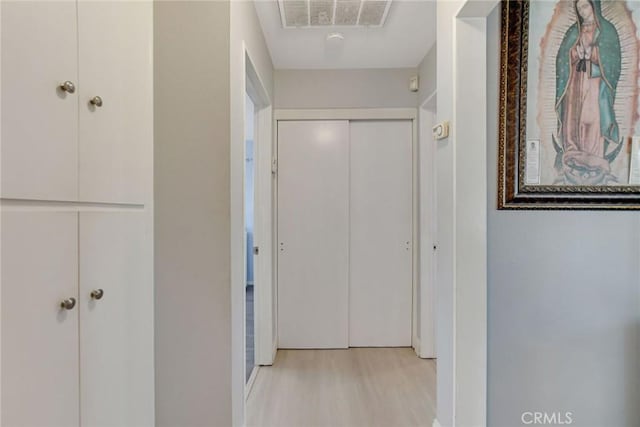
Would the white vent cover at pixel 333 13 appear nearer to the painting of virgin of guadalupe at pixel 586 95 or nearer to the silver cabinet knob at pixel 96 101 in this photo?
the painting of virgin of guadalupe at pixel 586 95

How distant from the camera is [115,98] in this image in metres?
1.14

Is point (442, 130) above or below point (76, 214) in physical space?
above

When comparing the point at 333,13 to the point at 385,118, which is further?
the point at 385,118

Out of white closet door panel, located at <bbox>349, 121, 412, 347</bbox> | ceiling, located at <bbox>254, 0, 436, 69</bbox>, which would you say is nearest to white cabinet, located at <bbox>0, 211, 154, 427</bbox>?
ceiling, located at <bbox>254, 0, 436, 69</bbox>

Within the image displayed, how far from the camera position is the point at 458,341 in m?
1.44

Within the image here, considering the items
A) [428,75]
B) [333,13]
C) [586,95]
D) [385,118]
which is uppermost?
[333,13]

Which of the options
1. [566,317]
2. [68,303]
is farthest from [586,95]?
[68,303]

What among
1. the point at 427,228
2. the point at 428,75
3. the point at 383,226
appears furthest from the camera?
the point at 383,226

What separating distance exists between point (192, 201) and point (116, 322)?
517mm

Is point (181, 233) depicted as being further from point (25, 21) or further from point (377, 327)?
point (377, 327)

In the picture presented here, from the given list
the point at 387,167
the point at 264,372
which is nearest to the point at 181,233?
the point at 264,372

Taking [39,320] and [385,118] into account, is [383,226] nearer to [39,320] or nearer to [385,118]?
[385,118]

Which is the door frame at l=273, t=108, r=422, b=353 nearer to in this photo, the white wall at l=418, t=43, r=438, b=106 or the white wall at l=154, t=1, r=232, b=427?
the white wall at l=418, t=43, r=438, b=106

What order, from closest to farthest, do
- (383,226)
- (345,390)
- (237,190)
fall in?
(237,190)
(345,390)
(383,226)
